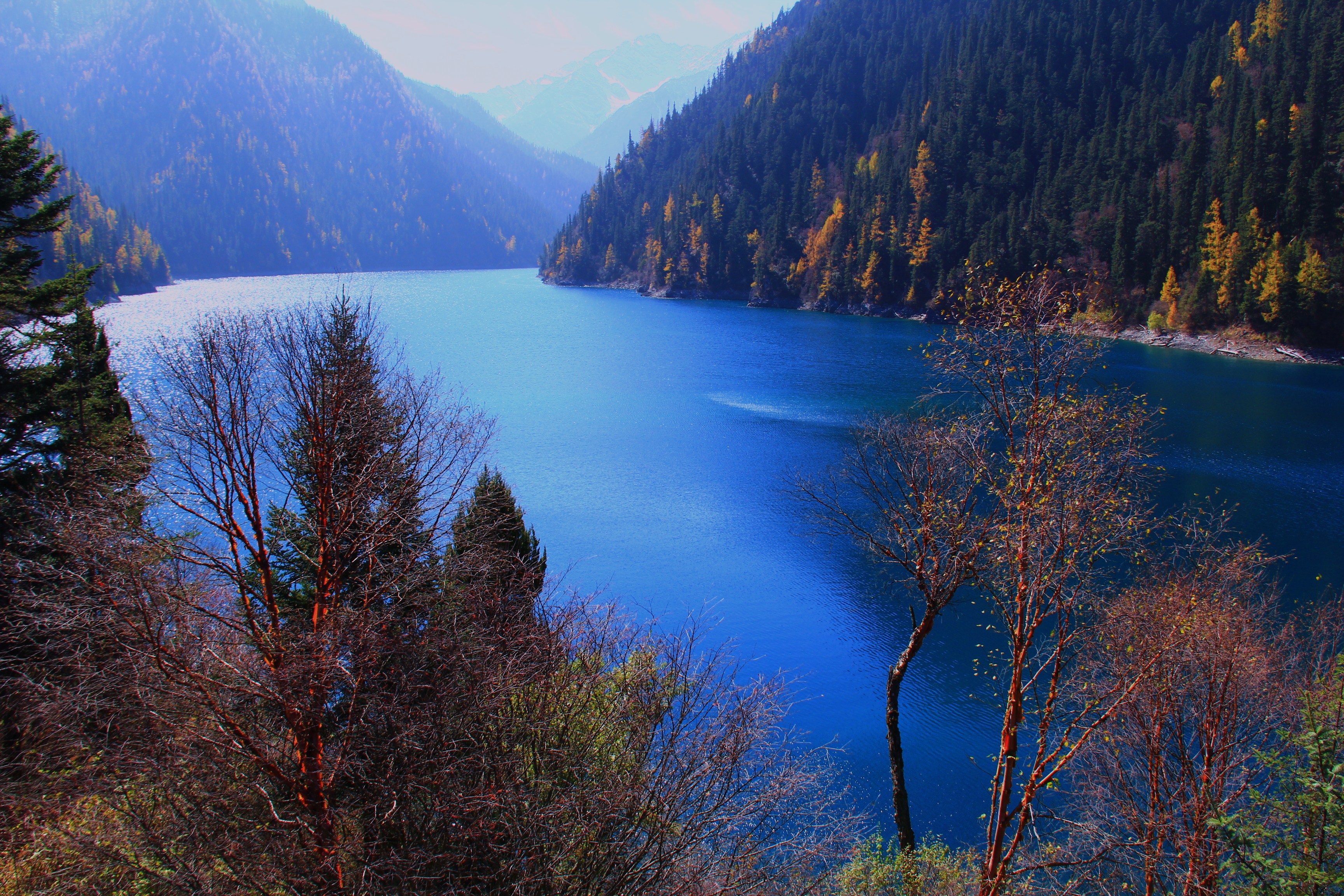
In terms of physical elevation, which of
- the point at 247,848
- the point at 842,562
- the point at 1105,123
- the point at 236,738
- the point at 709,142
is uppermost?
the point at 709,142

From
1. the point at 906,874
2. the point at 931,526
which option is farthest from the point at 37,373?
the point at 906,874

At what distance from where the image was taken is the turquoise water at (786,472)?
2067 cm

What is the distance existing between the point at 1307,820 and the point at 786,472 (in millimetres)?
26870

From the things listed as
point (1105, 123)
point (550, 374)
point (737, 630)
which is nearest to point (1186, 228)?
point (1105, 123)

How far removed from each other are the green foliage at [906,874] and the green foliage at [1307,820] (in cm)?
381

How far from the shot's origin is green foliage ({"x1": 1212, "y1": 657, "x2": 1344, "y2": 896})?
9188 millimetres

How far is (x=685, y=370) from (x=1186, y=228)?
55.2 m

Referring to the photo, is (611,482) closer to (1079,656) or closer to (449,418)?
(449,418)

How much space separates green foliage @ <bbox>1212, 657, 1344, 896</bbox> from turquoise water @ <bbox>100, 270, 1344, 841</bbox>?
673 cm

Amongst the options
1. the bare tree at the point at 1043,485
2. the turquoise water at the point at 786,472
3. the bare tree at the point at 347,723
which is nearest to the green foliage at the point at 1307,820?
the bare tree at the point at 1043,485

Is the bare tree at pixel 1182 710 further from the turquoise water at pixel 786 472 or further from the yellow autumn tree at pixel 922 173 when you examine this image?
the yellow autumn tree at pixel 922 173

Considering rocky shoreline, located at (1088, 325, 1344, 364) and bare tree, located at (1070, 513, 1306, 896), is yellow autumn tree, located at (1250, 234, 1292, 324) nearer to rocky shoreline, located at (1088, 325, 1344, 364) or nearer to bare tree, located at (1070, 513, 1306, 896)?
rocky shoreline, located at (1088, 325, 1344, 364)

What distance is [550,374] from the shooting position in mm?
61156

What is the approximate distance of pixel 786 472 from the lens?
36.5 m
